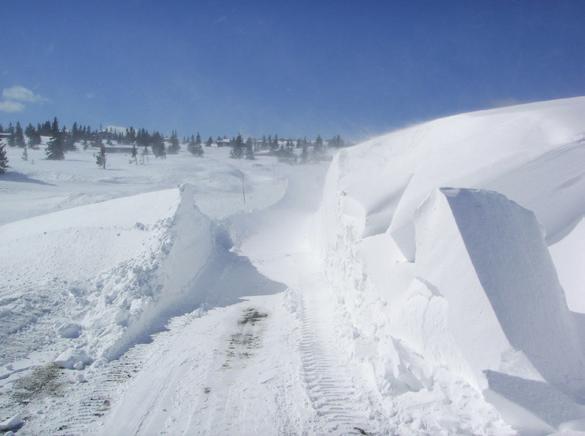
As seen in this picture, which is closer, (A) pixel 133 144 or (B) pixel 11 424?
(B) pixel 11 424

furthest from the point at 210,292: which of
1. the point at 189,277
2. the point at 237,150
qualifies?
the point at 237,150

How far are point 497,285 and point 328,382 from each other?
9.58 feet

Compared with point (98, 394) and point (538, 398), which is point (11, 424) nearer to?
point (98, 394)

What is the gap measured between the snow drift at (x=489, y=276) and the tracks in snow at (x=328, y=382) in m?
0.49

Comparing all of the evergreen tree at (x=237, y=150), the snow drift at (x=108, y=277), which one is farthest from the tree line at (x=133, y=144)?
the snow drift at (x=108, y=277)

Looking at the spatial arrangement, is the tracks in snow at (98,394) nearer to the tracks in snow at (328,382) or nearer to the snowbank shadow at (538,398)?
the tracks in snow at (328,382)

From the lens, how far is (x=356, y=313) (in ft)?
28.2

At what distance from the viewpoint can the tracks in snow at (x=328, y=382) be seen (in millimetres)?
5328

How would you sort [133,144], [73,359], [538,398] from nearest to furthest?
[538,398] → [73,359] → [133,144]

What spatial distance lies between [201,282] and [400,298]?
725 centimetres

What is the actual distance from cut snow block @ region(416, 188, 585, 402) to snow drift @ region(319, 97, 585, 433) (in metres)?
0.02

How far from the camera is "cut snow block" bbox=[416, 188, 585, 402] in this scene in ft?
16.7

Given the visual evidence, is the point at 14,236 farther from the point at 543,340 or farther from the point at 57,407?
the point at 543,340

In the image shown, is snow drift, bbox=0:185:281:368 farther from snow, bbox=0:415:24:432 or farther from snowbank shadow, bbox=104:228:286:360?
snow, bbox=0:415:24:432
